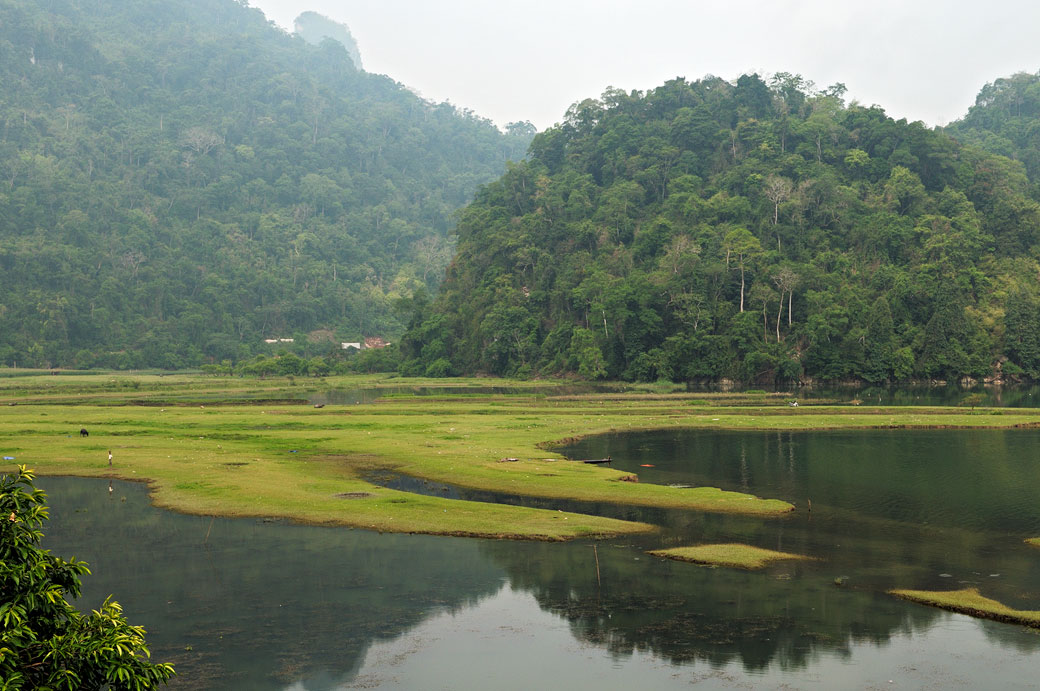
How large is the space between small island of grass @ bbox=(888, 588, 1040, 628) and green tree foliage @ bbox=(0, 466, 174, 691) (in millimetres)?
20292

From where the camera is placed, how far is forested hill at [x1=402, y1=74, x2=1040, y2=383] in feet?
373

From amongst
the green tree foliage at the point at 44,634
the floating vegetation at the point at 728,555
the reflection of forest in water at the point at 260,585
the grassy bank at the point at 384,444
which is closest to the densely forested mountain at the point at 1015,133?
the grassy bank at the point at 384,444

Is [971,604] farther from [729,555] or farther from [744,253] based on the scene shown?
[744,253]

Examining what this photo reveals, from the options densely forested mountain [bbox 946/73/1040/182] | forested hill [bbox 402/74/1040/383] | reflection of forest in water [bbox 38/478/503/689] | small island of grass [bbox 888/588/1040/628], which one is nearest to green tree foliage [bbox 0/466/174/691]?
reflection of forest in water [bbox 38/478/503/689]

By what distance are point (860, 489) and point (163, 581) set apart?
3058 centimetres

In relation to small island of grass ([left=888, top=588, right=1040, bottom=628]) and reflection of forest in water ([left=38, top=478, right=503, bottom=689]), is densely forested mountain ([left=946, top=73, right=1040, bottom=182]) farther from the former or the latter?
reflection of forest in water ([left=38, top=478, right=503, bottom=689])

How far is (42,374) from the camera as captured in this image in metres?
138

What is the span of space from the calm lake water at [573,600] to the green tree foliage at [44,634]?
7605mm

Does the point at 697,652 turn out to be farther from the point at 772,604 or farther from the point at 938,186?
the point at 938,186

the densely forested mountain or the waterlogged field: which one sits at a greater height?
the densely forested mountain

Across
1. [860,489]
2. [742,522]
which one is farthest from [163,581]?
[860,489]

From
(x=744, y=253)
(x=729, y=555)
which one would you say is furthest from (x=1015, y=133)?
(x=729, y=555)

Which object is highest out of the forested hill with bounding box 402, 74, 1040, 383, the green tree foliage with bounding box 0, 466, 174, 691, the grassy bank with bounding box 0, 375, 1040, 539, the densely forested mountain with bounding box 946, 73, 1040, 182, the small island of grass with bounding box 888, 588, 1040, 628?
the densely forested mountain with bounding box 946, 73, 1040, 182

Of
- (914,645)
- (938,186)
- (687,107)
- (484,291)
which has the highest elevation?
(687,107)
